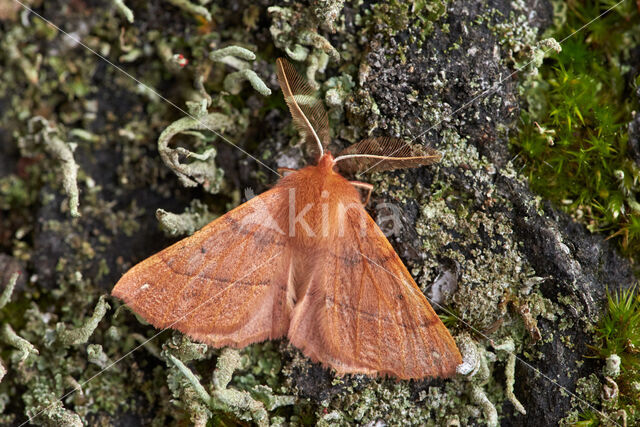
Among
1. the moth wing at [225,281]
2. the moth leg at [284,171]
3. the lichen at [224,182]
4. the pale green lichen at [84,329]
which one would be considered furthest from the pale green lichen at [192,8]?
the pale green lichen at [84,329]

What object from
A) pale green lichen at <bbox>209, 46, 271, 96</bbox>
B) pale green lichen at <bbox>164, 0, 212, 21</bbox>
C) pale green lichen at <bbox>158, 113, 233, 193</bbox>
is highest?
pale green lichen at <bbox>164, 0, 212, 21</bbox>

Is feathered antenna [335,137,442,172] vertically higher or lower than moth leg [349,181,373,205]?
higher

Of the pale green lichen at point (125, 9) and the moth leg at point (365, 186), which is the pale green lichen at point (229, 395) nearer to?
the moth leg at point (365, 186)

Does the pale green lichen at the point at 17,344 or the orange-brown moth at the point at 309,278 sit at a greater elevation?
the orange-brown moth at the point at 309,278

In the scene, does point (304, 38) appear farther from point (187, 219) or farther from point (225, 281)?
point (225, 281)

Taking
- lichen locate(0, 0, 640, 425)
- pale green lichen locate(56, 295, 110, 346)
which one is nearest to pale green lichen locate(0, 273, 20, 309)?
lichen locate(0, 0, 640, 425)

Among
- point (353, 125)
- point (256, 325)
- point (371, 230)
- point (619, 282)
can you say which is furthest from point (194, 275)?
point (619, 282)

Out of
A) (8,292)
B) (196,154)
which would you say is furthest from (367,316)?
(8,292)

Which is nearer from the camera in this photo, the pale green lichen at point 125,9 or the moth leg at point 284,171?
the moth leg at point 284,171

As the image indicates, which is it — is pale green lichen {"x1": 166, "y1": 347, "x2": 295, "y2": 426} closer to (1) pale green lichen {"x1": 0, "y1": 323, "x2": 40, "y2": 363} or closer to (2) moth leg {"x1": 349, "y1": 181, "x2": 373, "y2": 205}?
(1) pale green lichen {"x1": 0, "y1": 323, "x2": 40, "y2": 363}
